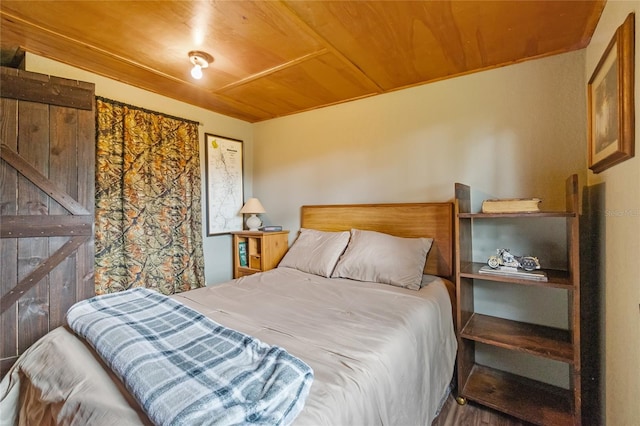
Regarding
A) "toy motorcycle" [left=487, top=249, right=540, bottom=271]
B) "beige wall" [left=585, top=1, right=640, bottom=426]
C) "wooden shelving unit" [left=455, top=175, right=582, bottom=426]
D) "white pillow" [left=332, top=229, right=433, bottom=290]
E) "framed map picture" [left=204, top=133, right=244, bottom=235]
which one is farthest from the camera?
"framed map picture" [left=204, top=133, right=244, bottom=235]

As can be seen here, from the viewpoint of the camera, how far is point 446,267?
216 cm

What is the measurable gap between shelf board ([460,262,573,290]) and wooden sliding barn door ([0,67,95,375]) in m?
2.57

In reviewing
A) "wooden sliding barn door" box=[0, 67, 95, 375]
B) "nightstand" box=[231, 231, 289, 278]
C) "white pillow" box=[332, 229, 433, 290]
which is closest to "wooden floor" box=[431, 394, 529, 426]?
"white pillow" box=[332, 229, 433, 290]

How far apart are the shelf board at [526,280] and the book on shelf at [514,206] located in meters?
0.40

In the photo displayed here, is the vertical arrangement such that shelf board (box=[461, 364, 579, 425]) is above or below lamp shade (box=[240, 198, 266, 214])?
below

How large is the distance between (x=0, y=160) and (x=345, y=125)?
98.4 inches

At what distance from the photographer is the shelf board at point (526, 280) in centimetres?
149

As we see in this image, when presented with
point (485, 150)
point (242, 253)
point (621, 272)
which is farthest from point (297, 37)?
point (242, 253)

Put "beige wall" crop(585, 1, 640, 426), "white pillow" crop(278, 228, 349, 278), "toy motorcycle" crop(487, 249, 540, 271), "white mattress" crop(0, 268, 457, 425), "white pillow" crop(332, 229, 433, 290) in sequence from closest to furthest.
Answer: "white mattress" crop(0, 268, 457, 425)
"beige wall" crop(585, 1, 640, 426)
"toy motorcycle" crop(487, 249, 540, 271)
"white pillow" crop(332, 229, 433, 290)
"white pillow" crop(278, 228, 349, 278)

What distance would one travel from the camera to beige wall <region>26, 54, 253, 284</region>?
6.64 feet

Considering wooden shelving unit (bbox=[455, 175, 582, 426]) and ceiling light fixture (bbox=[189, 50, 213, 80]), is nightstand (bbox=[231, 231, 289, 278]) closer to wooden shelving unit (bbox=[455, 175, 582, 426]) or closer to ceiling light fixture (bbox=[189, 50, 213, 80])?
ceiling light fixture (bbox=[189, 50, 213, 80])

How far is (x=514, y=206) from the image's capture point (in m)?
1.66

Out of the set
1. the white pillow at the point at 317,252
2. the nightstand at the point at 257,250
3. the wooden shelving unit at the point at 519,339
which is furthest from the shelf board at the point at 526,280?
the nightstand at the point at 257,250

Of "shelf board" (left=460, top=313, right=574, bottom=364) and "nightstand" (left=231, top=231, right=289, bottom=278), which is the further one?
"nightstand" (left=231, top=231, right=289, bottom=278)
